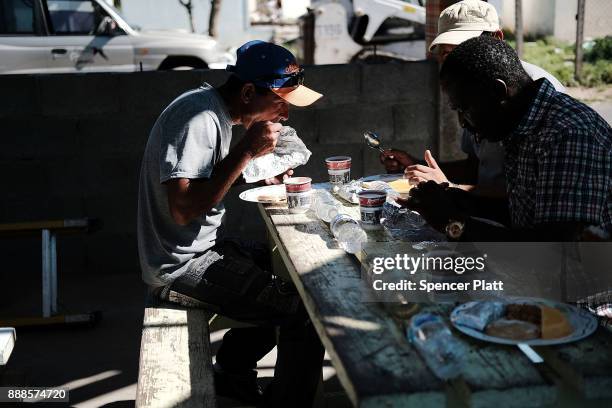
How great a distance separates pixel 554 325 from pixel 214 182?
1.43 m

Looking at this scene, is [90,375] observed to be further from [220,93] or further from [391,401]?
[391,401]

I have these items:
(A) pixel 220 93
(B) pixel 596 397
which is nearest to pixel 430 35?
(A) pixel 220 93

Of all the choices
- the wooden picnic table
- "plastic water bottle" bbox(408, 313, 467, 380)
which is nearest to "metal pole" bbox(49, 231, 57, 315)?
the wooden picnic table

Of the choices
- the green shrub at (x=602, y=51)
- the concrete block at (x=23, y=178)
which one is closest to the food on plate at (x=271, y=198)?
the concrete block at (x=23, y=178)

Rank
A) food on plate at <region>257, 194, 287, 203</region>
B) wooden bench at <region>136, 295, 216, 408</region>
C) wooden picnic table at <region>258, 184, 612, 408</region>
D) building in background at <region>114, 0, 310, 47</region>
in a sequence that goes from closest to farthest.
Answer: wooden picnic table at <region>258, 184, 612, 408</region>
wooden bench at <region>136, 295, 216, 408</region>
food on plate at <region>257, 194, 287, 203</region>
building in background at <region>114, 0, 310, 47</region>

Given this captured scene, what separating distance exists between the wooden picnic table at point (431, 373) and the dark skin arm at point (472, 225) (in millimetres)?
325

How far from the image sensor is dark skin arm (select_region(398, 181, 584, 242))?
2.26 m

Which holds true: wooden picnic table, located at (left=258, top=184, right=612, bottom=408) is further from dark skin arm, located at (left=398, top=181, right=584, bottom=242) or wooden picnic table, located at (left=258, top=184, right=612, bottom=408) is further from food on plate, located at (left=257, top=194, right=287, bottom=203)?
food on plate, located at (left=257, top=194, right=287, bottom=203)

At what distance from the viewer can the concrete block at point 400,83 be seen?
17.7 ft

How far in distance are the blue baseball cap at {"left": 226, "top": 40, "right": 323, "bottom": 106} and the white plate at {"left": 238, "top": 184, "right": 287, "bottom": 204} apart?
1.49ft

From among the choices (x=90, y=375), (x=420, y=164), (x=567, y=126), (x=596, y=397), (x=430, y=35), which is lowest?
(x=90, y=375)

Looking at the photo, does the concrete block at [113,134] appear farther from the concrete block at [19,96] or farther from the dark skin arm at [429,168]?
the dark skin arm at [429,168]

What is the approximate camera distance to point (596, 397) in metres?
1.72

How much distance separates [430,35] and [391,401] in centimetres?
410
